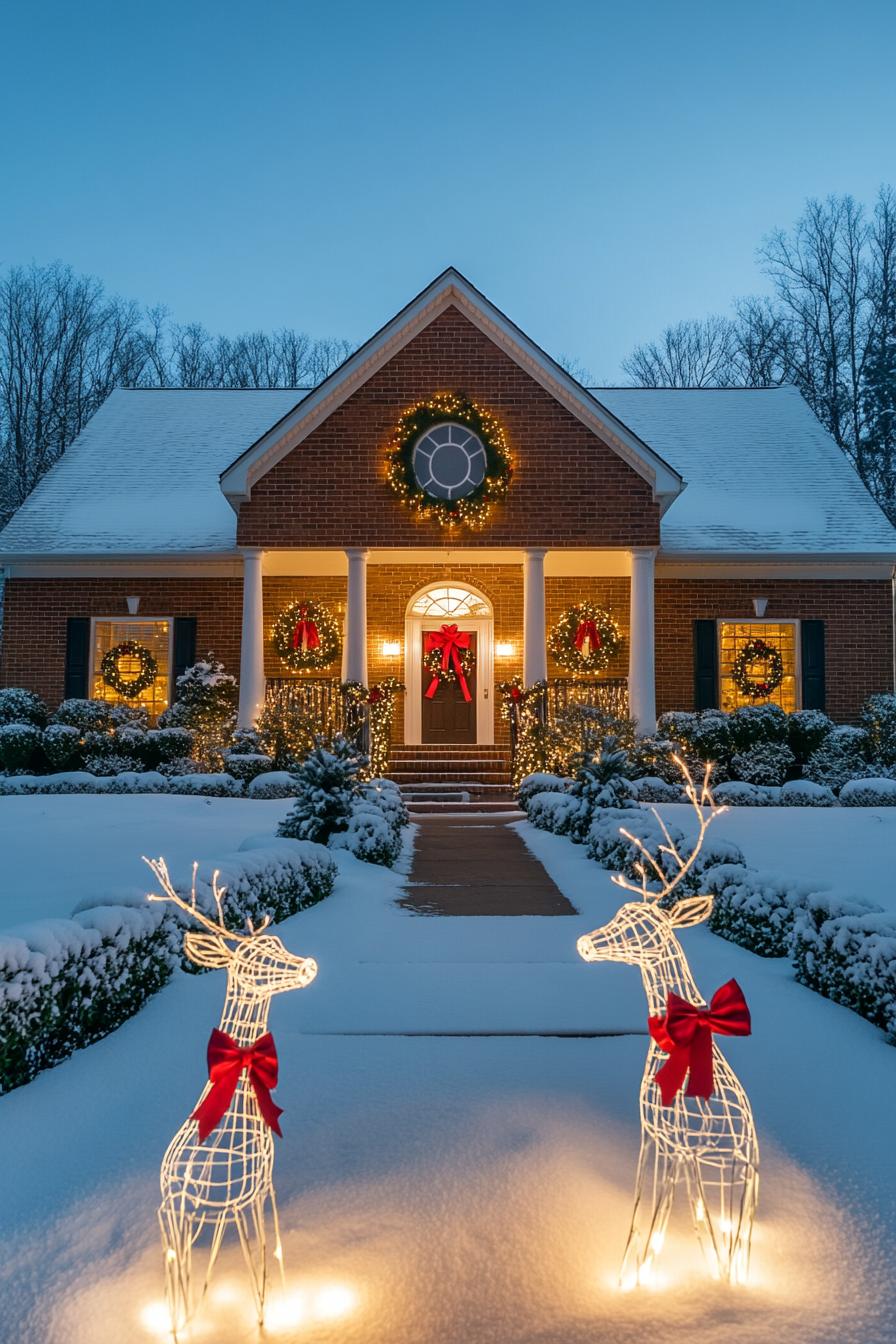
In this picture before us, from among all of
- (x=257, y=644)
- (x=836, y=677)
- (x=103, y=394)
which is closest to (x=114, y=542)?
(x=257, y=644)

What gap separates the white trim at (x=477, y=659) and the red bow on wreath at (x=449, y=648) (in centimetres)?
18

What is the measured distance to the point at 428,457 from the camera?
14812mm

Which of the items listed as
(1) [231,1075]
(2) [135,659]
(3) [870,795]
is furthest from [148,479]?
(1) [231,1075]

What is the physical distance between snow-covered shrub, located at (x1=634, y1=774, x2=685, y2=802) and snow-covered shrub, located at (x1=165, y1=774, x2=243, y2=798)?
5476 millimetres

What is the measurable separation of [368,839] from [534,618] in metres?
7.31

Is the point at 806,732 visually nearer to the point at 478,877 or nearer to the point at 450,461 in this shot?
the point at 450,461

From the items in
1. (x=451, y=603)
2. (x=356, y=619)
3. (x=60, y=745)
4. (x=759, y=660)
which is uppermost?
(x=451, y=603)

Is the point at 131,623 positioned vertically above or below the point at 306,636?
above

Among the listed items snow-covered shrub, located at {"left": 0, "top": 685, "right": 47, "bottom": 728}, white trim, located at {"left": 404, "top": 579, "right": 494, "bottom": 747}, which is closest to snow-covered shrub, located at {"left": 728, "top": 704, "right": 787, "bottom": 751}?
white trim, located at {"left": 404, "top": 579, "right": 494, "bottom": 747}

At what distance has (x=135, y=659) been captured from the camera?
54.1 ft

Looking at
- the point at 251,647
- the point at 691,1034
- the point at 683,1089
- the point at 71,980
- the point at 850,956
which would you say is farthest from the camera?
the point at 251,647

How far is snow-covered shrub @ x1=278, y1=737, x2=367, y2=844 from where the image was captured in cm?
864

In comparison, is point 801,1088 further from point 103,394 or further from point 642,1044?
point 103,394

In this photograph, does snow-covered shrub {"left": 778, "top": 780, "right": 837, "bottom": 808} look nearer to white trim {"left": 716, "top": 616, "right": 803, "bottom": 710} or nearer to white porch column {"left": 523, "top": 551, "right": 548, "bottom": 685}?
white trim {"left": 716, "top": 616, "right": 803, "bottom": 710}
